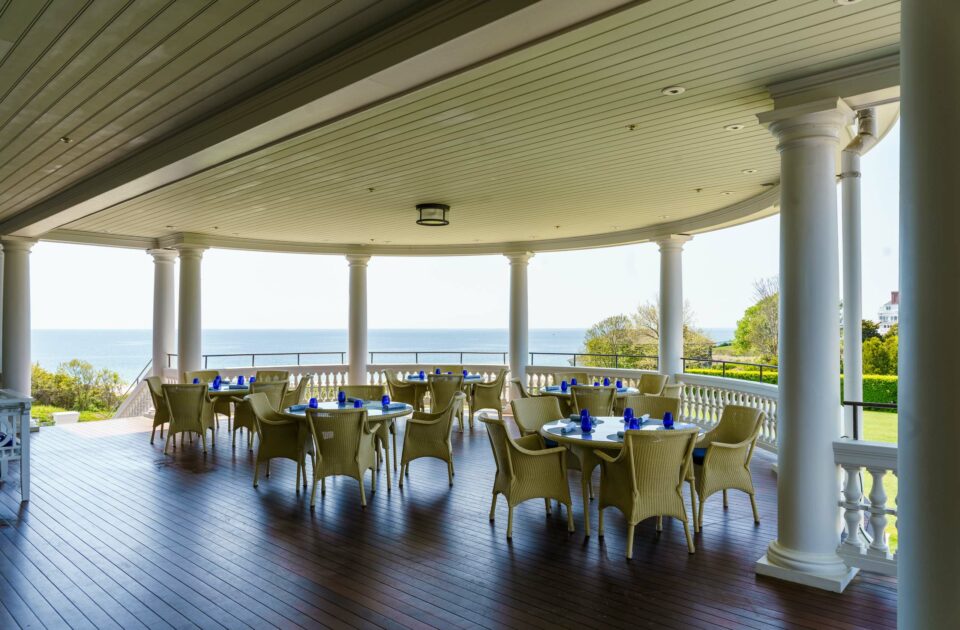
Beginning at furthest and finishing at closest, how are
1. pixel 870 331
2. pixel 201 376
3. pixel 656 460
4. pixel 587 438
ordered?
pixel 870 331 < pixel 201 376 < pixel 587 438 < pixel 656 460

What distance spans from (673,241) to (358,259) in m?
6.01

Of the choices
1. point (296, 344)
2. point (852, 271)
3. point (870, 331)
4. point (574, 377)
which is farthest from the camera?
point (296, 344)

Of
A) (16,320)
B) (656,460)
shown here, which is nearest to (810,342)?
(656,460)

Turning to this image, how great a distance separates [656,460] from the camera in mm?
4359

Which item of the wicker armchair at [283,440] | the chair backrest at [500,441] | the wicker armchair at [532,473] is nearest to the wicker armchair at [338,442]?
the wicker armchair at [283,440]

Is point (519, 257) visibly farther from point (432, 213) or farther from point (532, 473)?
point (532, 473)

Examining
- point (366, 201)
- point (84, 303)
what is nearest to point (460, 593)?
point (366, 201)

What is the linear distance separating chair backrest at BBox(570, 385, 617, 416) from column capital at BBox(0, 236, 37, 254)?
27.1 feet

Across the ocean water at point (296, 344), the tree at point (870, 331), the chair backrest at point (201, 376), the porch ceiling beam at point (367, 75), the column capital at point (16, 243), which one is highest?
the porch ceiling beam at point (367, 75)

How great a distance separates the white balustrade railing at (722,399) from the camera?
7398 millimetres

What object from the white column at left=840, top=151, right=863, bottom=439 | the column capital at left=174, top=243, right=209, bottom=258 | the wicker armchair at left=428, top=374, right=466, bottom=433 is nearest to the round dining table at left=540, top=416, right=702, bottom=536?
the white column at left=840, top=151, right=863, bottom=439

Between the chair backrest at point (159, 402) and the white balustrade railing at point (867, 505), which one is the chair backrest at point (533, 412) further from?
the chair backrest at point (159, 402)

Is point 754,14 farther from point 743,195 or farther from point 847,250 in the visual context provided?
point 743,195

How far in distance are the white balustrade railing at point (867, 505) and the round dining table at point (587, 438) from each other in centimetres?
100
